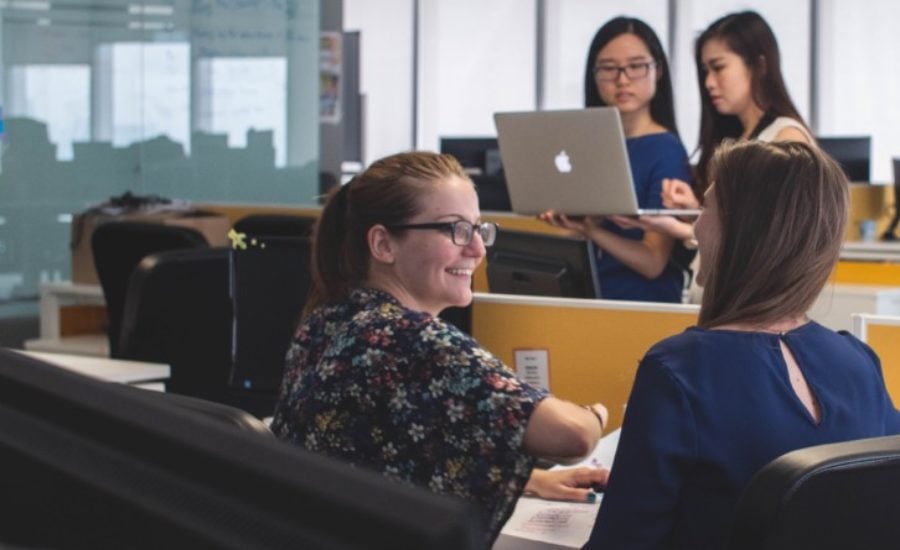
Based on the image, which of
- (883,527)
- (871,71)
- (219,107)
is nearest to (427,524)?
(883,527)

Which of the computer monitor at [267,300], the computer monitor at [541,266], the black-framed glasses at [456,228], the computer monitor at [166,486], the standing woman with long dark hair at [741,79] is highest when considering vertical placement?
the standing woman with long dark hair at [741,79]

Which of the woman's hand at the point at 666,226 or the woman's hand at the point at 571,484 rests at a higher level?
the woman's hand at the point at 666,226

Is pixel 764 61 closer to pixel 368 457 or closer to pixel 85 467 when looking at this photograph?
pixel 368 457

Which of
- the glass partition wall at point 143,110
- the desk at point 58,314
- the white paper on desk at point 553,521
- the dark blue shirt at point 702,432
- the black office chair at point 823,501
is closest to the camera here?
the black office chair at point 823,501

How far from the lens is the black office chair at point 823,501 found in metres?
1.31

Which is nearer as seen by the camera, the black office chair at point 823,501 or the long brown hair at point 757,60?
the black office chair at point 823,501

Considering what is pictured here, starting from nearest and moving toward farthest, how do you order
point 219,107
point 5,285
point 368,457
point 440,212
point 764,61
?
point 368,457
point 440,212
point 764,61
point 5,285
point 219,107

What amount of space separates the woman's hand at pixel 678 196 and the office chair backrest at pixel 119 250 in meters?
1.80

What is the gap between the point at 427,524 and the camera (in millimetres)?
354

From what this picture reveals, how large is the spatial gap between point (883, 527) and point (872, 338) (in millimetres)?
1112

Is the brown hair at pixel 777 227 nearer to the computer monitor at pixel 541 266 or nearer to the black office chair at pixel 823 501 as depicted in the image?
the black office chair at pixel 823 501

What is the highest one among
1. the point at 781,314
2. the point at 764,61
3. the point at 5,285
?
the point at 764,61

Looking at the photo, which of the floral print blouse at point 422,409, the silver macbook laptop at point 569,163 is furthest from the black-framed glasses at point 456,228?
the silver macbook laptop at point 569,163

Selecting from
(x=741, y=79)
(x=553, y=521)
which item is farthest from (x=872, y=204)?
(x=553, y=521)
